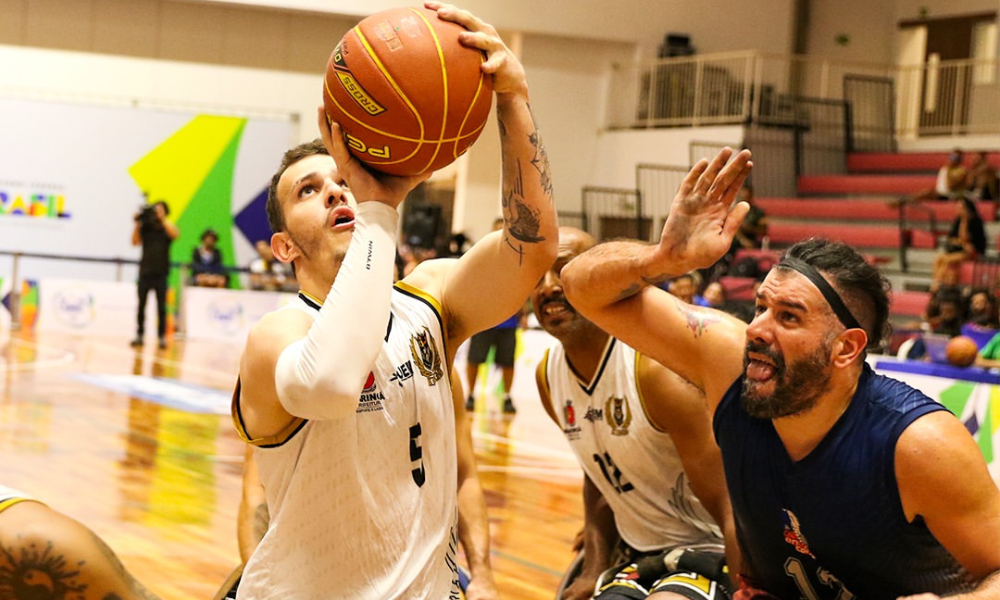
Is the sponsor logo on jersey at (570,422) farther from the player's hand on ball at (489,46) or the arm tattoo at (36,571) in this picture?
the arm tattoo at (36,571)

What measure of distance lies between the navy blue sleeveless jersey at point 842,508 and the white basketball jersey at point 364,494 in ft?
2.89

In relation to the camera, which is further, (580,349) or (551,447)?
(551,447)

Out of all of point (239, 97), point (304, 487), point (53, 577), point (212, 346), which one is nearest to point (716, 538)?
point (304, 487)

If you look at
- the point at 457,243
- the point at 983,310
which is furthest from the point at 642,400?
the point at 457,243

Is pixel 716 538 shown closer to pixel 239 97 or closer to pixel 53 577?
pixel 53 577

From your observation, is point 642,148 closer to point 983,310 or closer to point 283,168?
point 983,310

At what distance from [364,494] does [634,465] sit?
57.1 inches

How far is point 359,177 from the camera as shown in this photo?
224 cm

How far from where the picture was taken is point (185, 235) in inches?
722

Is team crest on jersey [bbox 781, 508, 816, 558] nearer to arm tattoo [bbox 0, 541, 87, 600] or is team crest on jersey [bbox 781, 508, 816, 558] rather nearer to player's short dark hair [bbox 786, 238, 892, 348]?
player's short dark hair [bbox 786, 238, 892, 348]

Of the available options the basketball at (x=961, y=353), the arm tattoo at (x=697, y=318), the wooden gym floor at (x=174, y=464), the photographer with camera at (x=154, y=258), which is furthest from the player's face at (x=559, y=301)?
the photographer with camera at (x=154, y=258)

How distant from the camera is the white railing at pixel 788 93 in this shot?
17.8 metres

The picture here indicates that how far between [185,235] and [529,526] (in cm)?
1294

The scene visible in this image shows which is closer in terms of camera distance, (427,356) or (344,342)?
(344,342)
